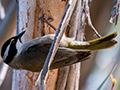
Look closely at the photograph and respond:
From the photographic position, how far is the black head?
650 mm

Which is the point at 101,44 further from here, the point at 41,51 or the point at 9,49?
the point at 9,49

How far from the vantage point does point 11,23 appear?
121 centimetres

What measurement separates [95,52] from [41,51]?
2.59 ft

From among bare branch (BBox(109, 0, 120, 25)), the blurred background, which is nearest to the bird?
bare branch (BBox(109, 0, 120, 25))

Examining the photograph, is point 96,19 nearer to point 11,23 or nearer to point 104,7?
point 104,7

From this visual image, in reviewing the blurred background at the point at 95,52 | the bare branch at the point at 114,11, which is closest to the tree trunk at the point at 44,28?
the bare branch at the point at 114,11

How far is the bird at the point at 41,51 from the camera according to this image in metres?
0.59

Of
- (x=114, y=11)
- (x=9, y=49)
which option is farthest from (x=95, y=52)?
(x=9, y=49)

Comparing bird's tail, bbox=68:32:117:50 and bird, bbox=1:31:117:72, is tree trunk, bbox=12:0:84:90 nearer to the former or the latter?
bird, bbox=1:31:117:72

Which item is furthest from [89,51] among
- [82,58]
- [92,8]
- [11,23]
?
[11,23]

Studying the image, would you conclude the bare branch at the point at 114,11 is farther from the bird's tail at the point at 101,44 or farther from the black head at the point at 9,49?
the black head at the point at 9,49

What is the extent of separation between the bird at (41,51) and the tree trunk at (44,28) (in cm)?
8

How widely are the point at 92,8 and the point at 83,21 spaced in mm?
394

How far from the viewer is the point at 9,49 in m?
0.67
